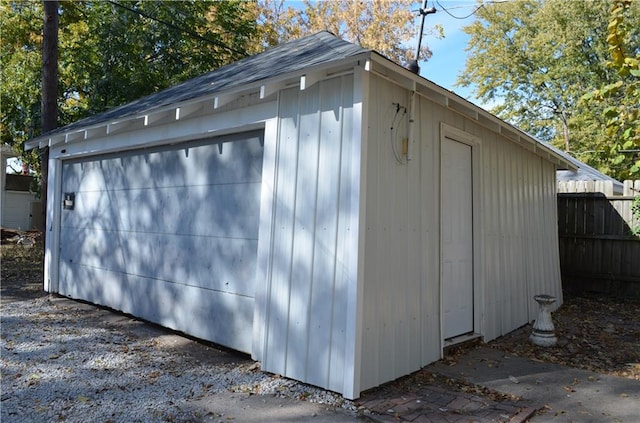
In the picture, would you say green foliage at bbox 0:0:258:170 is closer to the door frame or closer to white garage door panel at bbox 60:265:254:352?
white garage door panel at bbox 60:265:254:352

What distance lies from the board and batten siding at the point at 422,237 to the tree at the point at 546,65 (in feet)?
50.2

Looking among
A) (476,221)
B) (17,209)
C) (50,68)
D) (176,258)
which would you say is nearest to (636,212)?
(476,221)

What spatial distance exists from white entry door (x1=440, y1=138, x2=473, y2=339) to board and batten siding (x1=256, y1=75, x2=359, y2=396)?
1490 millimetres

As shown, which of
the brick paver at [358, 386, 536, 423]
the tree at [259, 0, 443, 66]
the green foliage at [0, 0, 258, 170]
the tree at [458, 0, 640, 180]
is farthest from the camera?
the tree at [458, 0, 640, 180]

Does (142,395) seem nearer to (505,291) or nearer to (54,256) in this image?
(505,291)

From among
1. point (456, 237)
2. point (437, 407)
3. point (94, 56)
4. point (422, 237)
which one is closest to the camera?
point (437, 407)

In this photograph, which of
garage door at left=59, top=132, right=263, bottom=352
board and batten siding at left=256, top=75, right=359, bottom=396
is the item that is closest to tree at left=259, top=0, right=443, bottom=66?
garage door at left=59, top=132, right=263, bottom=352

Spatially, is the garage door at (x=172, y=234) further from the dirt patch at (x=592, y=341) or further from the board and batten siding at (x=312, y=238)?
the dirt patch at (x=592, y=341)

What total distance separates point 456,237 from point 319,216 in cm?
201

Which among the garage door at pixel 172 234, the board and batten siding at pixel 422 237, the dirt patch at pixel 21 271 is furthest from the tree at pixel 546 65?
the dirt patch at pixel 21 271

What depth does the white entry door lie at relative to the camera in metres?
5.12

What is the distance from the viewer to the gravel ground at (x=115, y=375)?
3498 mm

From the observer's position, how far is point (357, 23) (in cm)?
2000

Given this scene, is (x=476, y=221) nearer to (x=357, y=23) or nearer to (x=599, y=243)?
(x=599, y=243)
